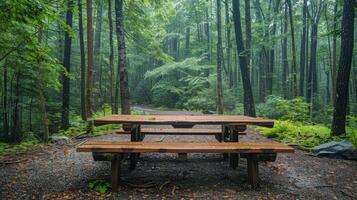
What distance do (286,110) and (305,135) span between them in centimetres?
560

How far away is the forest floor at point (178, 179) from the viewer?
340 centimetres

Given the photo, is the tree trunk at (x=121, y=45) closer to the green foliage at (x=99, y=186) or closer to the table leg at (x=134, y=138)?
the table leg at (x=134, y=138)

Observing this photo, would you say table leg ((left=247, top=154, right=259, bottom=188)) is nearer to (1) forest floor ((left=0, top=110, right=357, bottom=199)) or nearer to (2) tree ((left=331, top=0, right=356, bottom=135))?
(1) forest floor ((left=0, top=110, right=357, bottom=199))

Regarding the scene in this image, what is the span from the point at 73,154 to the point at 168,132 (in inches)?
90.6

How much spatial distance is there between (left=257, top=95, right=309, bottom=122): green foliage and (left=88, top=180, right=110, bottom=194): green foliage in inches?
357

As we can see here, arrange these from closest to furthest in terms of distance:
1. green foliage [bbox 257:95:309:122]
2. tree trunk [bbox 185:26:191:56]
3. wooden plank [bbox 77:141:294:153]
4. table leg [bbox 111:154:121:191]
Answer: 1. wooden plank [bbox 77:141:294:153]
2. table leg [bbox 111:154:121:191]
3. green foliage [bbox 257:95:309:122]
4. tree trunk [bbox 185:26:191:56]

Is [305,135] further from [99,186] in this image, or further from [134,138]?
[99,186]

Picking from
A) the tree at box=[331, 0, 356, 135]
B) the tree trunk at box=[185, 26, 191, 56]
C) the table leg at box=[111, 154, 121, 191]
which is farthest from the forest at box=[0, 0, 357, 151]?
the table leg at box=[111, 154, 121, 191]

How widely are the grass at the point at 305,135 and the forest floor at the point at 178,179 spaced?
3.75 feet

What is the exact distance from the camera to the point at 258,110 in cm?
1507

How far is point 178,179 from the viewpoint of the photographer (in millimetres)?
3961

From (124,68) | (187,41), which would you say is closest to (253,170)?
(124,68)

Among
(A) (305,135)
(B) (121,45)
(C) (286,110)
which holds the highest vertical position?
(B) (121,45)

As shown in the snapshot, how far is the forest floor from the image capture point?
3400 millimetres
